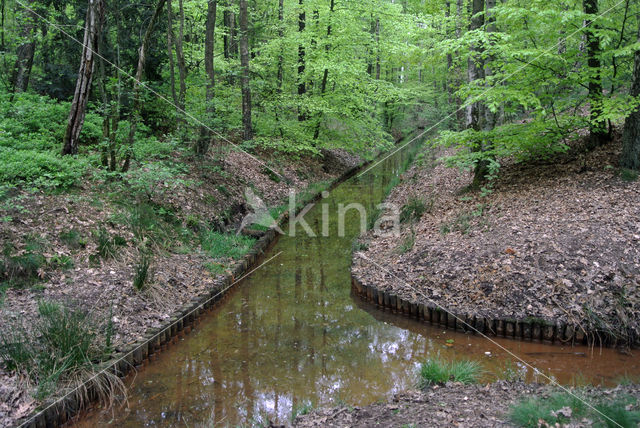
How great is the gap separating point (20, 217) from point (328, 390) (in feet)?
17.4

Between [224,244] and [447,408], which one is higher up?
[224,244]

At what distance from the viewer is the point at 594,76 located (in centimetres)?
794

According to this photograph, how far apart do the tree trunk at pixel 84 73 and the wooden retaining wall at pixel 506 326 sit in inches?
274

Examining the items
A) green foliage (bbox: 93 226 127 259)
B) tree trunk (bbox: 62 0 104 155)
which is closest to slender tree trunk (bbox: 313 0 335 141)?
tree trunk (bbox: 62 0 104 155)

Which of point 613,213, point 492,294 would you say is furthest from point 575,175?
point 492,294

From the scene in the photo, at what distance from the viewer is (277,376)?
5.23 m

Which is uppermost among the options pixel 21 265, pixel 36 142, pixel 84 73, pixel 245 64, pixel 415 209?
pixel 245 64

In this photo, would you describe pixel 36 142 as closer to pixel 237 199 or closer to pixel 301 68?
pixel 237 199

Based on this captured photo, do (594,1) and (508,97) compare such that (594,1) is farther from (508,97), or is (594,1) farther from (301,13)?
(301,13)

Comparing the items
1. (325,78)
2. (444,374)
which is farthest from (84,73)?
(325,78)

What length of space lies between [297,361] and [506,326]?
2843 mm

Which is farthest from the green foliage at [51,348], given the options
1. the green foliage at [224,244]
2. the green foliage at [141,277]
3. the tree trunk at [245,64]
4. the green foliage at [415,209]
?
the tree trunk at [245,64]

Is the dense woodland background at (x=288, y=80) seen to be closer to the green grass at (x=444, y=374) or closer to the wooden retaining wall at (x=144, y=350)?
the wooden retaining wall at (x=144, y=350)

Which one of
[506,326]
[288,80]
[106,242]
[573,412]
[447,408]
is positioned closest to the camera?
[573,412]
